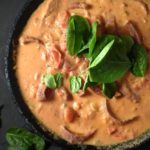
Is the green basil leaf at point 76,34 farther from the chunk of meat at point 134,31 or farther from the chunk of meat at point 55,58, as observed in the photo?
the chunk of meat at point 134,31

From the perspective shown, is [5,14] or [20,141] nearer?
[20,141]

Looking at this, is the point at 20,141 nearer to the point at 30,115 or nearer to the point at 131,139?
the point at 30,115

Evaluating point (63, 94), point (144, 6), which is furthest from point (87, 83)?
point (144, 6)

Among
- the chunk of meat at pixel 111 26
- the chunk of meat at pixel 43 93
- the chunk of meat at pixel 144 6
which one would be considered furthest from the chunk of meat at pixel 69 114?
the chunk of meat at pixel 144 6

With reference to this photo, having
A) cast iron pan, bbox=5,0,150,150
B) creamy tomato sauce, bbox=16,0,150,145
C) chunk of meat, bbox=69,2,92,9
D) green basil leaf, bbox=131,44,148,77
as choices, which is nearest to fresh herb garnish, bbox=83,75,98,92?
creamy tomato sauce, bbox=16,0,150,145

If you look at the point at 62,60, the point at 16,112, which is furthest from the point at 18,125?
the point at 62,60

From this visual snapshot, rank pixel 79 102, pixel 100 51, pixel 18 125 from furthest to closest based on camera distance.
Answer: pixel 18 125 → pixel 79 102 → pixel 100 51

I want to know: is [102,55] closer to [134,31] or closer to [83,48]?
[83,48]
